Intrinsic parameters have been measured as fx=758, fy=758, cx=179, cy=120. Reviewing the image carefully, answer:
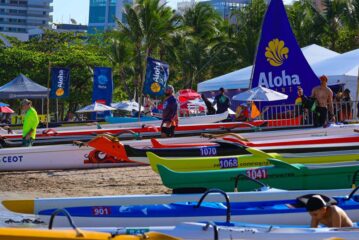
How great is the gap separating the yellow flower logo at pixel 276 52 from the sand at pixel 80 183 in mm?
7465

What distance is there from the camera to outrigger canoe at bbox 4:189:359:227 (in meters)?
8.98

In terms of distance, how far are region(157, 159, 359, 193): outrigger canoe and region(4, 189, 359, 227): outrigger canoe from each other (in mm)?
2152

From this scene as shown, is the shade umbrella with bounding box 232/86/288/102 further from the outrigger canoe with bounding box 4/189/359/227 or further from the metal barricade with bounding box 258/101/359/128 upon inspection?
the outrigger canoe with bounding box 4/189/359/227

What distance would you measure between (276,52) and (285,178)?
11909mm

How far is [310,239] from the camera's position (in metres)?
7.11

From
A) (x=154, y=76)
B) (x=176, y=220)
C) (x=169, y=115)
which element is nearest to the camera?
(x=176, y=220)

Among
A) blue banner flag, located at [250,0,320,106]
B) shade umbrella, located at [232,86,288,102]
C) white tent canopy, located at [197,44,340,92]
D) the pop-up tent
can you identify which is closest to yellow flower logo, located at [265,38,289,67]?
blue banner flag, located at [250,0,320,106]

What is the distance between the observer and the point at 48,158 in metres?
17.2

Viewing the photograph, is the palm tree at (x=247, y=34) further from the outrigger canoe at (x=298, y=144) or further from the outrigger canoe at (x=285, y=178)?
the outrigger canoe at (x=285, y=178)

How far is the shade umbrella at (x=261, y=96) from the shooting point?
21156 millimetres

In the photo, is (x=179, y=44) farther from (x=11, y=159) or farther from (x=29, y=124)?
(x=11, y=159)

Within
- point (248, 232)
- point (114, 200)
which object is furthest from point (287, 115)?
point (248, 232)

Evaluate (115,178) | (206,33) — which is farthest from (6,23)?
(115,178)

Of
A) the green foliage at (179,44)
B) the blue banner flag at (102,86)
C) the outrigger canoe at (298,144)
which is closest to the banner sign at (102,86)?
the blue banner flag at (102,86)
